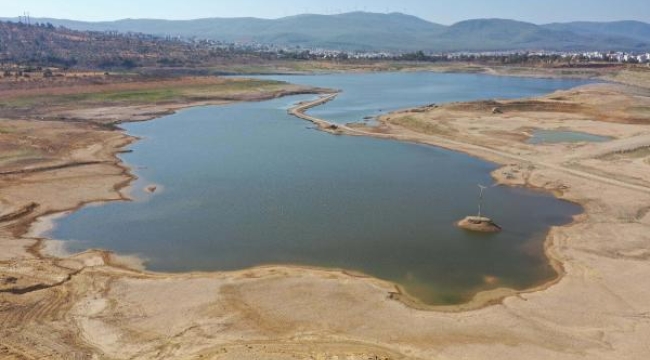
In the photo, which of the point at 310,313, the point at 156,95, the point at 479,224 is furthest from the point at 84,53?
the point at 310,313

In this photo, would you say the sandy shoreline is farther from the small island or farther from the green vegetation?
the green vegetation

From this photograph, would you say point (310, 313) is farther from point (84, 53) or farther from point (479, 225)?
point (84, 53)

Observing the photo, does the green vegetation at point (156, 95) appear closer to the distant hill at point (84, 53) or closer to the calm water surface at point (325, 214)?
the calm water surface at point (325, 214)

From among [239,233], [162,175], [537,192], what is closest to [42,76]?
[162,175]

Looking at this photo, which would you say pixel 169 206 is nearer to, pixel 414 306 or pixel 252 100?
pixel 414 306

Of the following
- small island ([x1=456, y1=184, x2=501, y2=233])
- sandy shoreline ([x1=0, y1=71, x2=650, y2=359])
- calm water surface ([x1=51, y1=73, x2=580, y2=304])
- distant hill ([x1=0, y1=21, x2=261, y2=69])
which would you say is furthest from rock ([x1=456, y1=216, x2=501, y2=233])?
distant hill ([x1=0, y1=21, x2=261, y2=69])
